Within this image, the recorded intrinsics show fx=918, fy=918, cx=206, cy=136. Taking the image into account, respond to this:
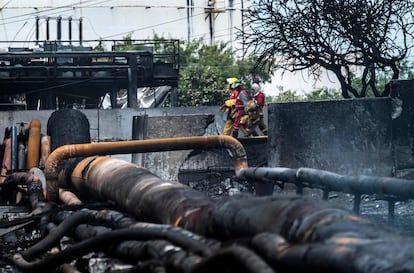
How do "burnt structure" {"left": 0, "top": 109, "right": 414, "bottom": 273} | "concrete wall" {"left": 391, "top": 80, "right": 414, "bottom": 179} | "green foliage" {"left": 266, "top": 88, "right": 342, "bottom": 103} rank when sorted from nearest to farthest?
"burnt structure" {"left": 0, "top": 109, "right": 414, "bottom": 273} < "concrete wall" {"left": 391, "top": 80, "right": 414, "bottom": 179} < "green foliage" {"left": 266, "top": 88, "right": 342, "bottom": 103}

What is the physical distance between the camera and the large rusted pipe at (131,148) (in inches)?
257

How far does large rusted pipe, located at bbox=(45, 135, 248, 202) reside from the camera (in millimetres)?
6539

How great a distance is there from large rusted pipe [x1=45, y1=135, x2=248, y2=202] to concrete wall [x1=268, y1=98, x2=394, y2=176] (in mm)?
1926

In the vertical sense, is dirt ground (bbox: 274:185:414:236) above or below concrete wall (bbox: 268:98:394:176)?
below

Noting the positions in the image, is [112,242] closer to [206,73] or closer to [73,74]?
[73,74]

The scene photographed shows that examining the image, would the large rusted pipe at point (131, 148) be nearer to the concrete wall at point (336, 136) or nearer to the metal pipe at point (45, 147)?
the concrete wall at point (336, 136)

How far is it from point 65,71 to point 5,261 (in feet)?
76.0

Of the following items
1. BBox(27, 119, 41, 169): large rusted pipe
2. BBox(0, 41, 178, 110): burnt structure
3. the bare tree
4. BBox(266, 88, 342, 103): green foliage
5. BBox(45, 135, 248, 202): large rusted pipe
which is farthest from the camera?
BBox(266, 88, 342, 103): green foliage

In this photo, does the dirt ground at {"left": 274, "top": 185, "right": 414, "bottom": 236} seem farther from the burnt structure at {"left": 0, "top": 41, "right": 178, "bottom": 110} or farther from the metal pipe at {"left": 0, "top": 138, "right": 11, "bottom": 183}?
the burnt structure at {"left": 0, "top": 41, "right": 178, "bottom": 110}

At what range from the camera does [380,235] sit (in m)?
2.44

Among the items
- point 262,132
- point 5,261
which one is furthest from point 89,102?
point 5,261

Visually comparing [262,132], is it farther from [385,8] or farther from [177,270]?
[177,270]

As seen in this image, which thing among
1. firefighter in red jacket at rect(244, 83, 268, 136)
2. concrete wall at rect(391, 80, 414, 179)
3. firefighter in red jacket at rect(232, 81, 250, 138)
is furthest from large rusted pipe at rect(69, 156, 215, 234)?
firefighter in red jacket at rect(244, 83, 268, 136)

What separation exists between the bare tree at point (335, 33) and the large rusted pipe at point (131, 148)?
366 inches
